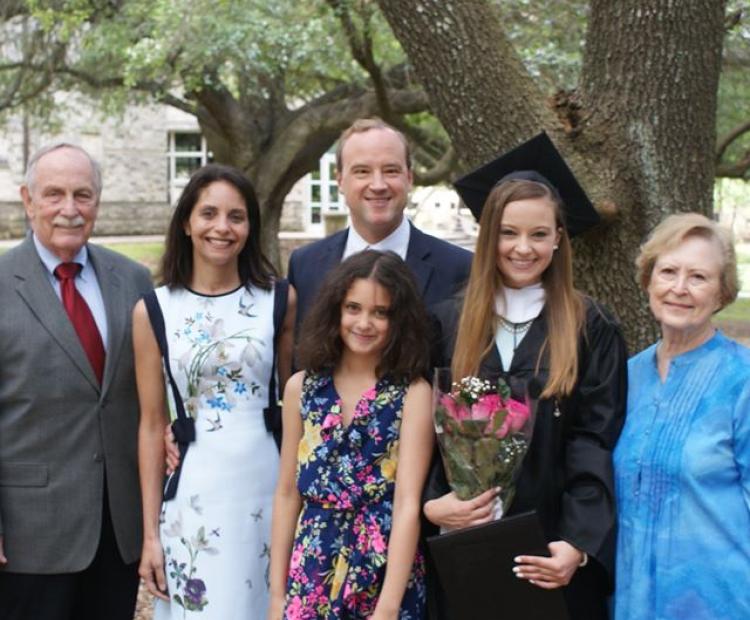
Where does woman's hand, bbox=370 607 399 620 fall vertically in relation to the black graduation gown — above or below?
below

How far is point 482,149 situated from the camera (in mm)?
4531

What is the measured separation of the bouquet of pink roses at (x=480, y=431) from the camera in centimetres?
274

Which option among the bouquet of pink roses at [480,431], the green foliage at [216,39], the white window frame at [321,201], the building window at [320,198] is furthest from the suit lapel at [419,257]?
the building window at [320,198]

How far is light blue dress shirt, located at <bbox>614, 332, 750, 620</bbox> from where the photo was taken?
271cm

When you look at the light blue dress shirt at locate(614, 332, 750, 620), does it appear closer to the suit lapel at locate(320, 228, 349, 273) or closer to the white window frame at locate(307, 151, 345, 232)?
the suit lapel at locate(320, 228, 349, 273)

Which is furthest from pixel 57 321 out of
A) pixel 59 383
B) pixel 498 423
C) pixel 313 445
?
pixel 498 423

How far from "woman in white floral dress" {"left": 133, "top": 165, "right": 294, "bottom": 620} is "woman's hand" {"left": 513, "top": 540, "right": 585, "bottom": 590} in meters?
0.90

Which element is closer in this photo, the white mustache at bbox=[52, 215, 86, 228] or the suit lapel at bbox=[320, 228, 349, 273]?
the white mustache at bbox=[52, 215, 86, 228]

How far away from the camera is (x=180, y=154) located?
113 feet

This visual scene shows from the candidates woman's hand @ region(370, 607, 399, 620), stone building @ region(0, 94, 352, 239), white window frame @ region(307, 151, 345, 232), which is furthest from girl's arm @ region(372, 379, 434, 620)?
white window frame @ region(307, 151, 345, 232)

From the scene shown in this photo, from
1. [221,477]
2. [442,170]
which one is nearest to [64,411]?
[221,477]

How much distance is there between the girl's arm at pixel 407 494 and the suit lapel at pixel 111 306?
1.04 m

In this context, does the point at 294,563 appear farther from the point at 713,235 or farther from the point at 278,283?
the point at 713,235

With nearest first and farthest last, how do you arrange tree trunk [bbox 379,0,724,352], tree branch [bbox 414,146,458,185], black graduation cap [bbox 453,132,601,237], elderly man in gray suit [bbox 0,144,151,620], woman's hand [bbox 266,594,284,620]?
1. woman's hand [bbox 266,594,284,620]
2. black graduation cap [bbox 453,132,601,237]
3. elderly man in gray suit [bbox 0,144,151,620]
4. tree trunk [bbox 379,0,724,352]
5. tree branch [bbox 414,146,458,185]
